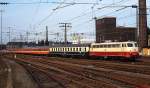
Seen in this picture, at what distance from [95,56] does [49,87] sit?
42508 millimetres

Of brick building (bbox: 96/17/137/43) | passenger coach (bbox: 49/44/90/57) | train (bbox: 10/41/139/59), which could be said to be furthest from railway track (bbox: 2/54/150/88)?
brick building (bbox: 96/17/137/43)

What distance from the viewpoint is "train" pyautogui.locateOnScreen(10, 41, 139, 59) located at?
2018 inches

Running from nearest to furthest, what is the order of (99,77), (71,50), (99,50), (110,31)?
(99,77)
(99,50)
(71,50)
(110,31)

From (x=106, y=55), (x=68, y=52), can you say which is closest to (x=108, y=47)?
(x=106, y=55)

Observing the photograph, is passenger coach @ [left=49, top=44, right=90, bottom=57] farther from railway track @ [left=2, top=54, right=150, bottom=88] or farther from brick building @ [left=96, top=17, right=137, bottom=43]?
brick building @ [left=96, top=17, right=137, bottom=43]

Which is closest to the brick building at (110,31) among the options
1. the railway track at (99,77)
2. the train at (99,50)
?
the train at (99,50)

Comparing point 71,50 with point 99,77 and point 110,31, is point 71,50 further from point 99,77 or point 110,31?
point 110,31

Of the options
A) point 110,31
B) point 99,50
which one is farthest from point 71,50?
point 110,31

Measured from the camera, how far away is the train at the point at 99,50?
51.2m

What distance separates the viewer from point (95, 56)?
6338 centimetres

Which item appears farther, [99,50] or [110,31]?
[110,31]

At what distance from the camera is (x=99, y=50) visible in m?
60.3

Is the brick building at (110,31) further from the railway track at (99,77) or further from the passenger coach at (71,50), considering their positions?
the railway track at (99,77)

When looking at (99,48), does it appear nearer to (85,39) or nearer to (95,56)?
(95,56)
